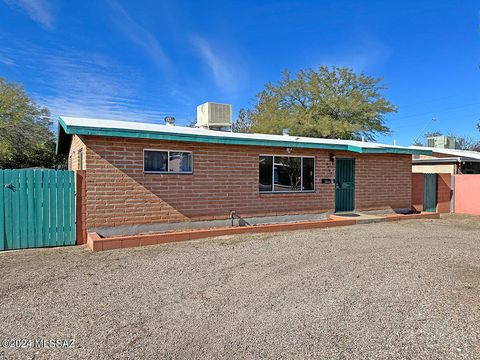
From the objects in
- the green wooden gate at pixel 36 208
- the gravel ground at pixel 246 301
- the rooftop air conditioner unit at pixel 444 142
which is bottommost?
the gravel ground at pixel 246 301

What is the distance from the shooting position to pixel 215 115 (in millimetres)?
13031

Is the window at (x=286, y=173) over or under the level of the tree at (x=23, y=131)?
under

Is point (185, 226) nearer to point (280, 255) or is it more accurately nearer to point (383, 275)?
point (280, 255)

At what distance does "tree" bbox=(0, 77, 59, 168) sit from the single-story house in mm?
9319

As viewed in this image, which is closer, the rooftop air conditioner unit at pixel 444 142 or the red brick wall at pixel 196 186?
the red brick wall at pixel 196 186

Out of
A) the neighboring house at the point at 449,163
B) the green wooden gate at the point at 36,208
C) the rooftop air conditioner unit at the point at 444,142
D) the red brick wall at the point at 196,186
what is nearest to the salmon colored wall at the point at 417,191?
the red brick wall at the point at 196,186

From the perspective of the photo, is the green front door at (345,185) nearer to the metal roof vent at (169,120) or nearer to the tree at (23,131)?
the metal roof vent at (169,120)

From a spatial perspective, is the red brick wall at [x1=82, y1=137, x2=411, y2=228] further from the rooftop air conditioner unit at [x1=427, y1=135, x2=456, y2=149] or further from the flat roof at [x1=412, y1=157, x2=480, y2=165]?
the rooftop air conditioner unit at [x1=427, y1=135, x2=456, y2=149]

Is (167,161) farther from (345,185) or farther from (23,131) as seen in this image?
(23,131)

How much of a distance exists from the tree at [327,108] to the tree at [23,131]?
15421mm

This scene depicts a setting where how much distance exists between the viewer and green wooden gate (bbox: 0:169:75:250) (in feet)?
25.1

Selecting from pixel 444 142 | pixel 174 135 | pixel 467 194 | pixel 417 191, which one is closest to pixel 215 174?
pixel 174 135

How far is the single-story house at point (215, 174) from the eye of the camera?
338 inches

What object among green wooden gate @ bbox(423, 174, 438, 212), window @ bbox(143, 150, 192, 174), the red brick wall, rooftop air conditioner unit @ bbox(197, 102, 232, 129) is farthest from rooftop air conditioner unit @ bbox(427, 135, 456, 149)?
window @ bbox(143, 150, 192, 174)
